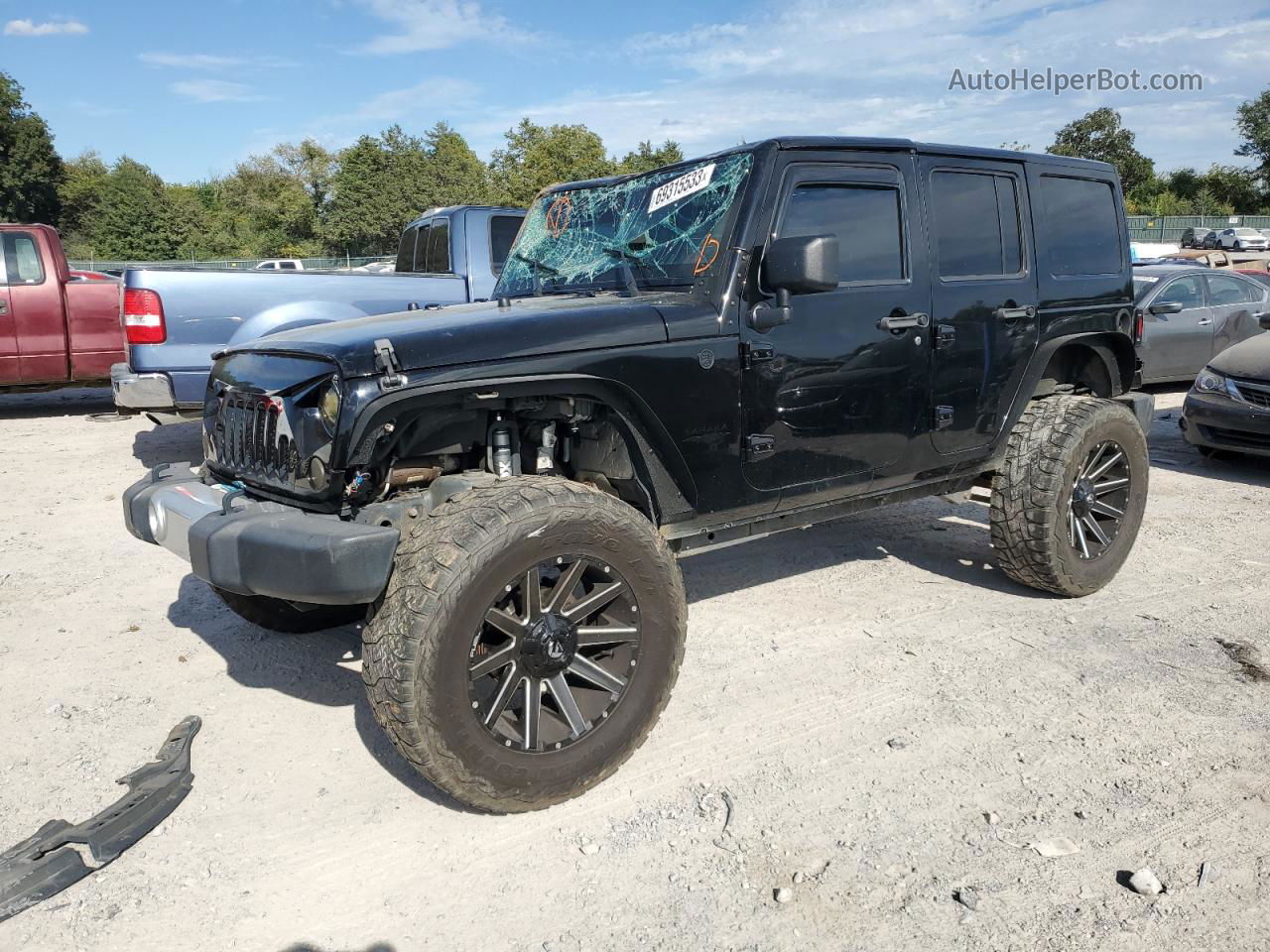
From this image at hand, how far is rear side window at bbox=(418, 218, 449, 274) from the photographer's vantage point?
816cm

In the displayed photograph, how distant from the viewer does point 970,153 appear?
4.25 metres

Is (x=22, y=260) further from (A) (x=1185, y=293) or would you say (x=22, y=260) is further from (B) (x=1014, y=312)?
(A) (x=1185, y=293)

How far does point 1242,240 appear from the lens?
37.2m

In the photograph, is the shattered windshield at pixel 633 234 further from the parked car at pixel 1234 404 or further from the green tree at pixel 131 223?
the green tree at pixel 131 223

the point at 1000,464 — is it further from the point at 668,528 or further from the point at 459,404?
the point at 459,404

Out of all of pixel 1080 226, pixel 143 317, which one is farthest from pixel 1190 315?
pixel 143 317

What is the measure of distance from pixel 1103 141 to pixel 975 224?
6323cm

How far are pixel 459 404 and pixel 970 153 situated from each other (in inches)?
107

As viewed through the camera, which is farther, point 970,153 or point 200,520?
Answer: point 970,153

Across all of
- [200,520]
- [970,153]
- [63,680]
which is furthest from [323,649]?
[970,153]

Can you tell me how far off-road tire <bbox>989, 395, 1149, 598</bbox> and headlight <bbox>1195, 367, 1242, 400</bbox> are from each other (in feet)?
11.8

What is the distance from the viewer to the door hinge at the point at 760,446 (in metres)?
3.46

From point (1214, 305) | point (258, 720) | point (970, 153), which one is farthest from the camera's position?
point (1214, 305)

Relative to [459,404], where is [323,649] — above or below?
below
